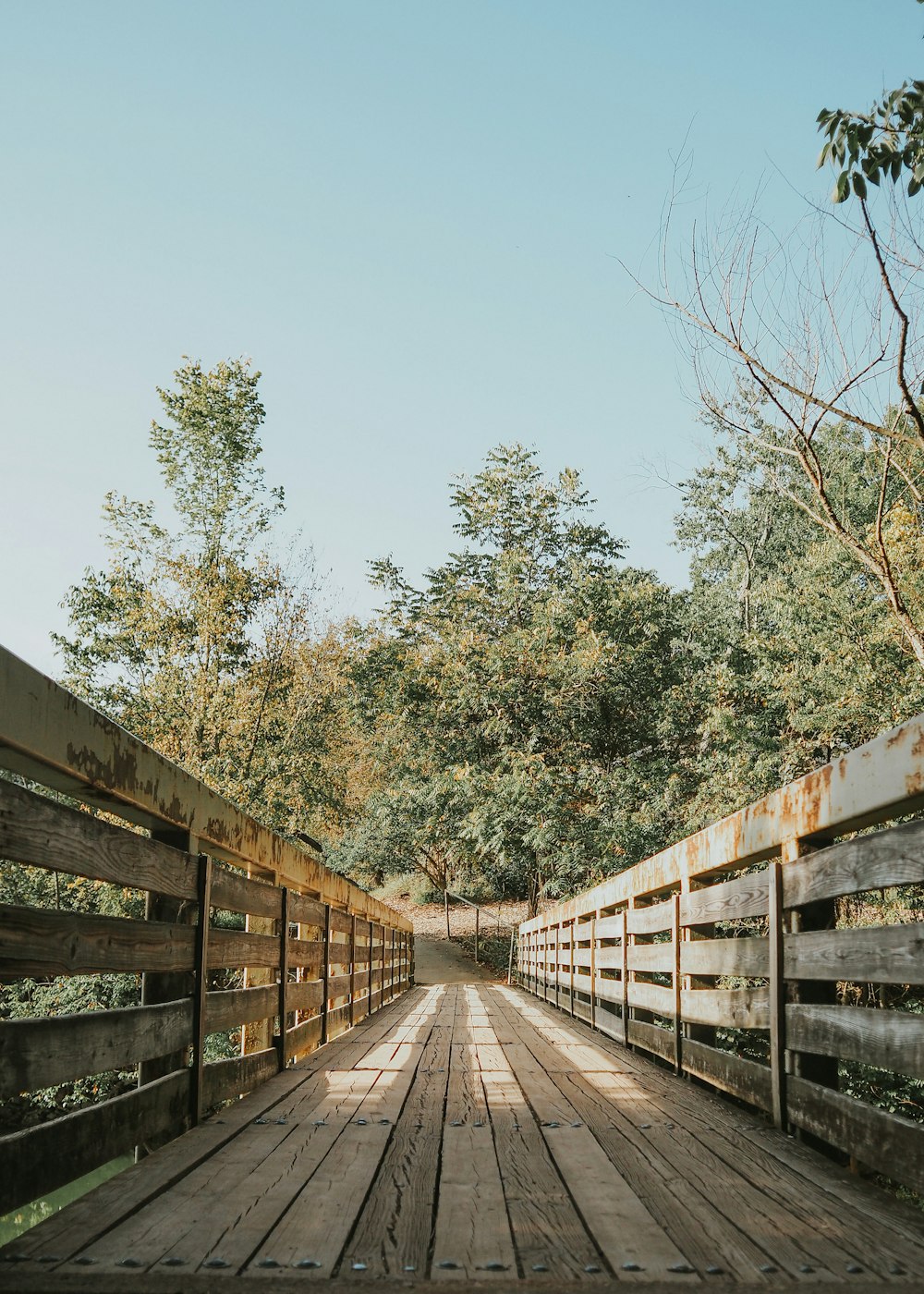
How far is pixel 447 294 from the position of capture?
17.5 meters

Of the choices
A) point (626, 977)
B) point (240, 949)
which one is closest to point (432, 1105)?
point (240, 949)

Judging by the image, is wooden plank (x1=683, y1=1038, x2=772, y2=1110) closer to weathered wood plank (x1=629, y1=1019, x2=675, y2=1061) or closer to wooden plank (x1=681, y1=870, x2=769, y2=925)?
weathered wood plank (x1=629, y1=1019, x2=675, y2=1061)

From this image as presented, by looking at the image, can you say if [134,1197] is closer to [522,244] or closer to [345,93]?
[522,244]

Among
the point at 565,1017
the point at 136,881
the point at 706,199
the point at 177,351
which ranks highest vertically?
the point at 177,351

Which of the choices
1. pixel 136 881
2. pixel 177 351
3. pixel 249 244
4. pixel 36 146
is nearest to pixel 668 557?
pixel 177 351

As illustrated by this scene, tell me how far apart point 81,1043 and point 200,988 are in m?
0.99

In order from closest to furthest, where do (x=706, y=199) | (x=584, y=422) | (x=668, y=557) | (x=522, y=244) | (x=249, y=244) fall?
(x=706, y=199), (x=522, y=244), (x=249, y=244), (x=584, y=422), (x=668, y=557)

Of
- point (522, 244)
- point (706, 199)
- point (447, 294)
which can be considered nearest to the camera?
point (706, 199)

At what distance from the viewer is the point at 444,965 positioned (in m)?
27.0

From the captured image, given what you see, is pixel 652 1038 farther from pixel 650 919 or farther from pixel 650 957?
pixel 650 919

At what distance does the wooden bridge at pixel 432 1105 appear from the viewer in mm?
1807

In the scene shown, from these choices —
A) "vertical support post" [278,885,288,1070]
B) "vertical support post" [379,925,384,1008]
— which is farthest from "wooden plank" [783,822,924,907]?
"vertical support post" [379,925,384,1008]

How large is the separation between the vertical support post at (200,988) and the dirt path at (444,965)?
2093 cm

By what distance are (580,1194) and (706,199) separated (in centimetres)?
807
